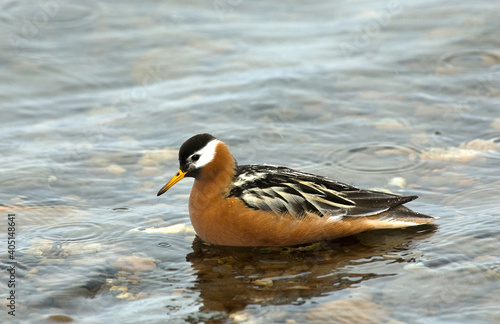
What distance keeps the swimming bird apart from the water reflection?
0.47 ft

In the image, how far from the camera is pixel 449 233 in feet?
27.6

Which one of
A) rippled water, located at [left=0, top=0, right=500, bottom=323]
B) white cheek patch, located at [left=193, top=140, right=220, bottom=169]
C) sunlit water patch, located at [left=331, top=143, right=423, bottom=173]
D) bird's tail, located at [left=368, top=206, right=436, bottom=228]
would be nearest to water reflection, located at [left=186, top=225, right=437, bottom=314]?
rippled water, located at [left=0, top=0, right=500, bottom=323]

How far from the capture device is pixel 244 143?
38.9 feet

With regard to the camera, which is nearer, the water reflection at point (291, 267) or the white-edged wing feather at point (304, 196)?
the water reflection at point (291, 267)

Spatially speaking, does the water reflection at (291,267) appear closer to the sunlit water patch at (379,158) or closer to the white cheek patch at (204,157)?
the white cheek patch at (204,157)

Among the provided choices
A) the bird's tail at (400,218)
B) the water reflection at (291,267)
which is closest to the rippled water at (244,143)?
the water reflection at (291,267)

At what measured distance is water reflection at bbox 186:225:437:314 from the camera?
23.9 ft

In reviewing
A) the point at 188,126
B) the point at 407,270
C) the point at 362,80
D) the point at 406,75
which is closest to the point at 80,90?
the point at 188,126

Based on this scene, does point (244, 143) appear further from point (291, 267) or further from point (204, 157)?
point (291, 267)

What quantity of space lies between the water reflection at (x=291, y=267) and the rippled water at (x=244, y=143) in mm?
28

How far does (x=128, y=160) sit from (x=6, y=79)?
4.77 m

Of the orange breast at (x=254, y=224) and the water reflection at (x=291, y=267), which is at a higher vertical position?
the orange breast at (x=254, y=224)

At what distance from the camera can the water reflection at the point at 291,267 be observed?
7.29 meters

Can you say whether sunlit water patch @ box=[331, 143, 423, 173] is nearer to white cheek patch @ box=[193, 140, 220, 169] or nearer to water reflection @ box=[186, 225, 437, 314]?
water reflection @ box=[186, 225, 437, 314]
